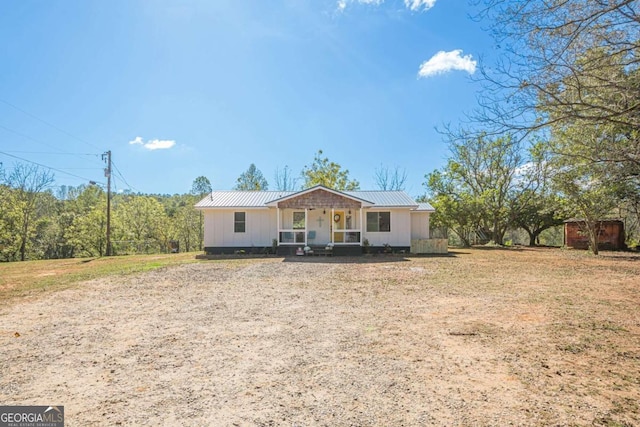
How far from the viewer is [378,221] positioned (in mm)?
18672

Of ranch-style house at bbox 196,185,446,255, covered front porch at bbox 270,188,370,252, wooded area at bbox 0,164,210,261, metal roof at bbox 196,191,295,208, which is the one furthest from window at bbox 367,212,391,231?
wooded area at bbox 0,164,210,261

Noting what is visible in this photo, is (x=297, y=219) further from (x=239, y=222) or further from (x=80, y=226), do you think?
(x=80, y=226)

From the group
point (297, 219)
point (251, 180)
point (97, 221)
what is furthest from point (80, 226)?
point (297, 219)

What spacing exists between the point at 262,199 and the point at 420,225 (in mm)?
9726

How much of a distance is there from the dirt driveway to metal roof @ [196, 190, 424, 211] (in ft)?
34.8

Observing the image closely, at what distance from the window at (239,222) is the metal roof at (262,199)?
1.91 ft

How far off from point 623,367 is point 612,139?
21.1 ft

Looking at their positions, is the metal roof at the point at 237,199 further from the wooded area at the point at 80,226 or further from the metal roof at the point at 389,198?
the wooded area at the point at 80,226

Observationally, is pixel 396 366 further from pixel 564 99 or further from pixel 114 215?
pixel 114 215

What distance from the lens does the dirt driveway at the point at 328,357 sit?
109 inches

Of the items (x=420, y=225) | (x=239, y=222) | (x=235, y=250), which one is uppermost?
(x=239, y=222)

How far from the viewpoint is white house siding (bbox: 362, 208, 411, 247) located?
18.5 m

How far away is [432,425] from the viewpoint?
8.32 feet

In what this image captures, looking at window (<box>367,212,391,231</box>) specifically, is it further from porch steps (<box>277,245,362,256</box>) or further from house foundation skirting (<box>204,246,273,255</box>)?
house foundation skirting (<box>204,246,273,255</box>)
